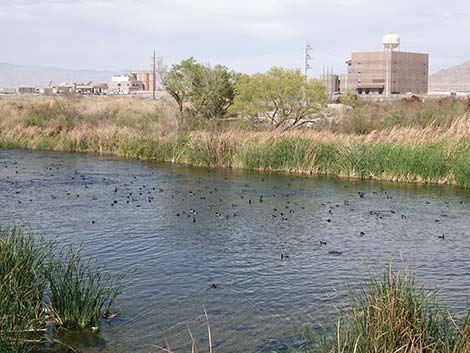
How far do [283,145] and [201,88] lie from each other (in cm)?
1136

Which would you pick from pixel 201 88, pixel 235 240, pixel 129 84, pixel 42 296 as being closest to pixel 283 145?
pixel 201 88

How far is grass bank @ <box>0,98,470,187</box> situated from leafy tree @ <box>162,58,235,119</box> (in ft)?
6.78

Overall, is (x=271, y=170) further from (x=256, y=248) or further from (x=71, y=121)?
(x=71, y=121)

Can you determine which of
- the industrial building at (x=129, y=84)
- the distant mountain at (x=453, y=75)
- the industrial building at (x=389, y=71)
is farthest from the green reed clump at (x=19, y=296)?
the distant mountain at (x=453, y=75)

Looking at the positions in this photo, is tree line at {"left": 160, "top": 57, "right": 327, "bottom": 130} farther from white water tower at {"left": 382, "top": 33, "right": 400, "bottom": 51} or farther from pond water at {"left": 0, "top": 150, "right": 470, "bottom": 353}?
white water tower at {"left": 382, "top": 33, "right": 400, "bottom": 51}

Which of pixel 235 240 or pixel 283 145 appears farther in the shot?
pixel 283 145

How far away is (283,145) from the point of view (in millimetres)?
28281

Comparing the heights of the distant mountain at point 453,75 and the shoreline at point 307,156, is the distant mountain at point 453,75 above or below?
above

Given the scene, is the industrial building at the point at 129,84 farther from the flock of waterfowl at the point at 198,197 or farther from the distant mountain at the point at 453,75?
the flock of waterfowl at the point at 198,197

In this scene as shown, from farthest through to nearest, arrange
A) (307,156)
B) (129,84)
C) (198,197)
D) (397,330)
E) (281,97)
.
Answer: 1. (129,84)
2. (281,97)
3. (307,156)
4. (198,197)
5. (397,330)

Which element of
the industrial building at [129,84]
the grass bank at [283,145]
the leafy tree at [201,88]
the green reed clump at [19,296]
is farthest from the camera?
the industrial building at [129,84]

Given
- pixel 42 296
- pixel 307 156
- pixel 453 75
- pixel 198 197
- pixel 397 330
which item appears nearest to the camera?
pixel 397 330

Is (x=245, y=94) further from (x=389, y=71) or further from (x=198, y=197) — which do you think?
(x=389, y=71)

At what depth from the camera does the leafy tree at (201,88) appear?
38.1 metres
